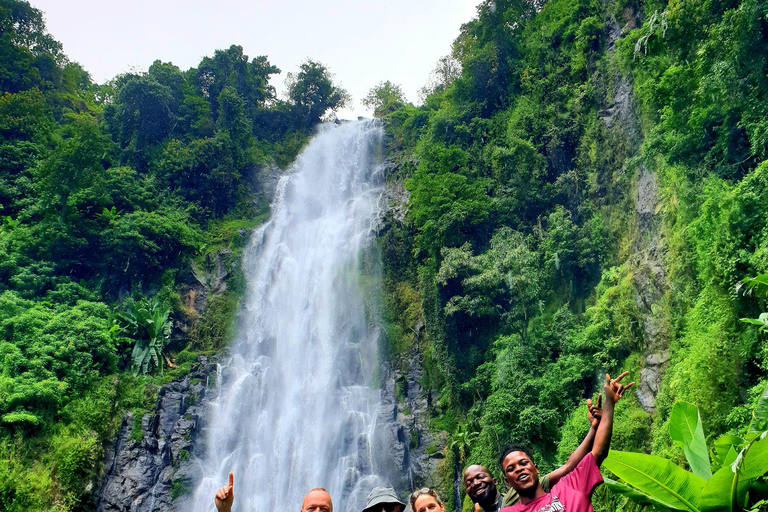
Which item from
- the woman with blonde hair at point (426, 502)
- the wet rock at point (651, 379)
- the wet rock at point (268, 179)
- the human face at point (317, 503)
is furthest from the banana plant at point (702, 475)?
the wet rock at point (268, 179)

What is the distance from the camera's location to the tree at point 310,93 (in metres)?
29.5

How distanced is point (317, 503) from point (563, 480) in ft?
4.07

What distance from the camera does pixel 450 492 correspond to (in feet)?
46.3

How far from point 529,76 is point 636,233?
26.4 feet

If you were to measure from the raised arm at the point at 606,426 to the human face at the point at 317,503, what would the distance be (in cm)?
139

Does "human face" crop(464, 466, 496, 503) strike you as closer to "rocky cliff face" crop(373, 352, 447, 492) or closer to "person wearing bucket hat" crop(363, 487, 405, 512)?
"person wearing bucket hat" crop(363, 487, 405, 512)

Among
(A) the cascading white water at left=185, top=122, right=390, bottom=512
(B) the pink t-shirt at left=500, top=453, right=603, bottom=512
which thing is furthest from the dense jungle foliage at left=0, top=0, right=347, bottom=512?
(B) the pink t-shirt at left=500, top=453, right=603, bottom=512

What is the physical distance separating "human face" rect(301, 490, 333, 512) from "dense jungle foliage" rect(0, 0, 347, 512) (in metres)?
13.6

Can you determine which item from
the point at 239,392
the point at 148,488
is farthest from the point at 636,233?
the point at 148,488

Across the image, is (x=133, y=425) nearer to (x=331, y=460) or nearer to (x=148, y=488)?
(x=148, y=488)

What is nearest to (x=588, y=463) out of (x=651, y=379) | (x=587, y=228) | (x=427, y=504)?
(x=427, y=504)

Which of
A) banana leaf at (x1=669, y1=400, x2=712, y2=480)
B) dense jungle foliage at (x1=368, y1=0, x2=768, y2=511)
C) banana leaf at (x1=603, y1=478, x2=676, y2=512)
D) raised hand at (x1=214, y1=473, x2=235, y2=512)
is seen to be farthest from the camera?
dense jungle foliage at (x1=368, y1=0, x2=768, y2=511)

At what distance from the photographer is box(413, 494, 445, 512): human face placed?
2.70 meters

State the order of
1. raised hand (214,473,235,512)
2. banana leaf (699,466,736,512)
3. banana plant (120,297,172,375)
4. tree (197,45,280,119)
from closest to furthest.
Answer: raised hand (214,473,235,512)
banana leaf (699,466,736,512)
banana plant (120,297,172,375)
tree (197,45,280,119)
